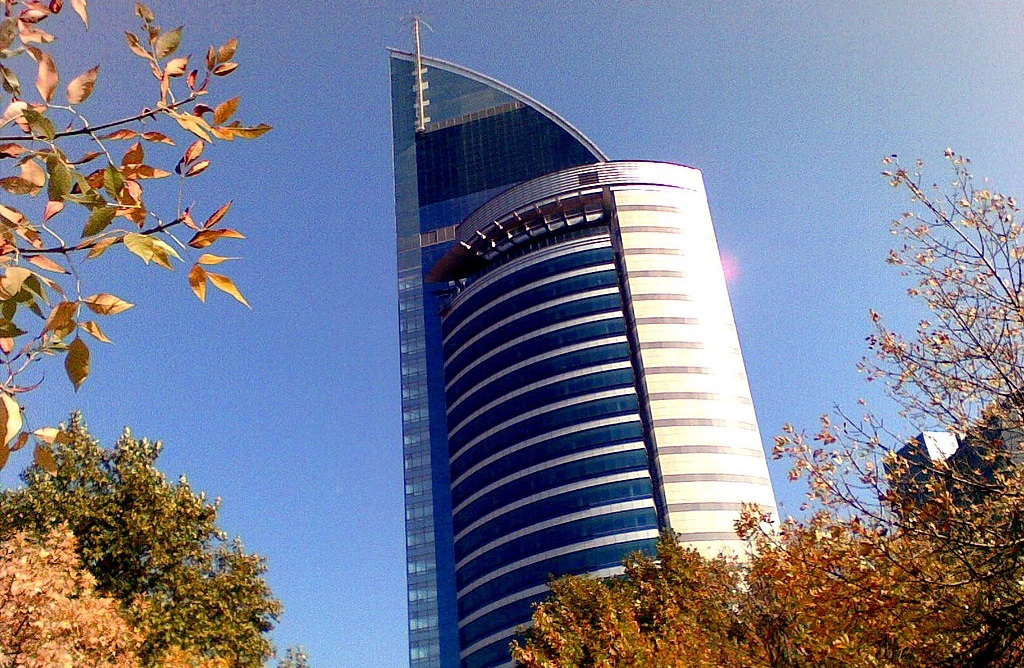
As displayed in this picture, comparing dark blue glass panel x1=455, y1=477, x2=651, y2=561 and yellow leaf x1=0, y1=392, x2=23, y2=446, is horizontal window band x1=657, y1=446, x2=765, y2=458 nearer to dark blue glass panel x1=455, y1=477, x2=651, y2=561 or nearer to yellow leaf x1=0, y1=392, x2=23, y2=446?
dark blue glass panel x1=455, y1=477, x2=651, y2=561

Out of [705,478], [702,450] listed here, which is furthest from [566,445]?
[705,478]

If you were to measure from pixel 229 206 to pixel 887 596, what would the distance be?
32.0ft

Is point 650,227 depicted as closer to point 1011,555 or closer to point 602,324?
point 602,324

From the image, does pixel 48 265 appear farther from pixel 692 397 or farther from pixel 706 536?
pixel 692 397

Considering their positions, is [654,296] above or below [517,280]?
below

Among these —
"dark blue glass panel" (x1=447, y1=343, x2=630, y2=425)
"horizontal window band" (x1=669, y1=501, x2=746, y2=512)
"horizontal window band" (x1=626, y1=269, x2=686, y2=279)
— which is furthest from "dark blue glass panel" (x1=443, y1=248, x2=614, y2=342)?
"horizontal window band" (x1=669, y1=501, x2=746, y2=512)

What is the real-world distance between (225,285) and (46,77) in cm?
117

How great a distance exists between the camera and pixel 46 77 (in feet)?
11.4

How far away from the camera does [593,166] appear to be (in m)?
86.0

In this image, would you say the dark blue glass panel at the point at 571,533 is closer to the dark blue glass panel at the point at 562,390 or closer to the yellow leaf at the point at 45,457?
the dark blue glass panel at the point at 562,390

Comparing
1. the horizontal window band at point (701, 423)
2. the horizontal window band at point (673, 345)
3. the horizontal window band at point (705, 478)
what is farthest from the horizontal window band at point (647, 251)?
the horizontal window band at point (705, 478)

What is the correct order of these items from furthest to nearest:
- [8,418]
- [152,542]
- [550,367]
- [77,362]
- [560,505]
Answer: [550,367], [560,505], [152,542], [77,362], [8,418]

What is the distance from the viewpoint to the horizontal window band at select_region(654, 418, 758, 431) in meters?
69.4

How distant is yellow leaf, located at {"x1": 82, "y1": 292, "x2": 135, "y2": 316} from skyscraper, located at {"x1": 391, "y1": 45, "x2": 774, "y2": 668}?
2514 inches
